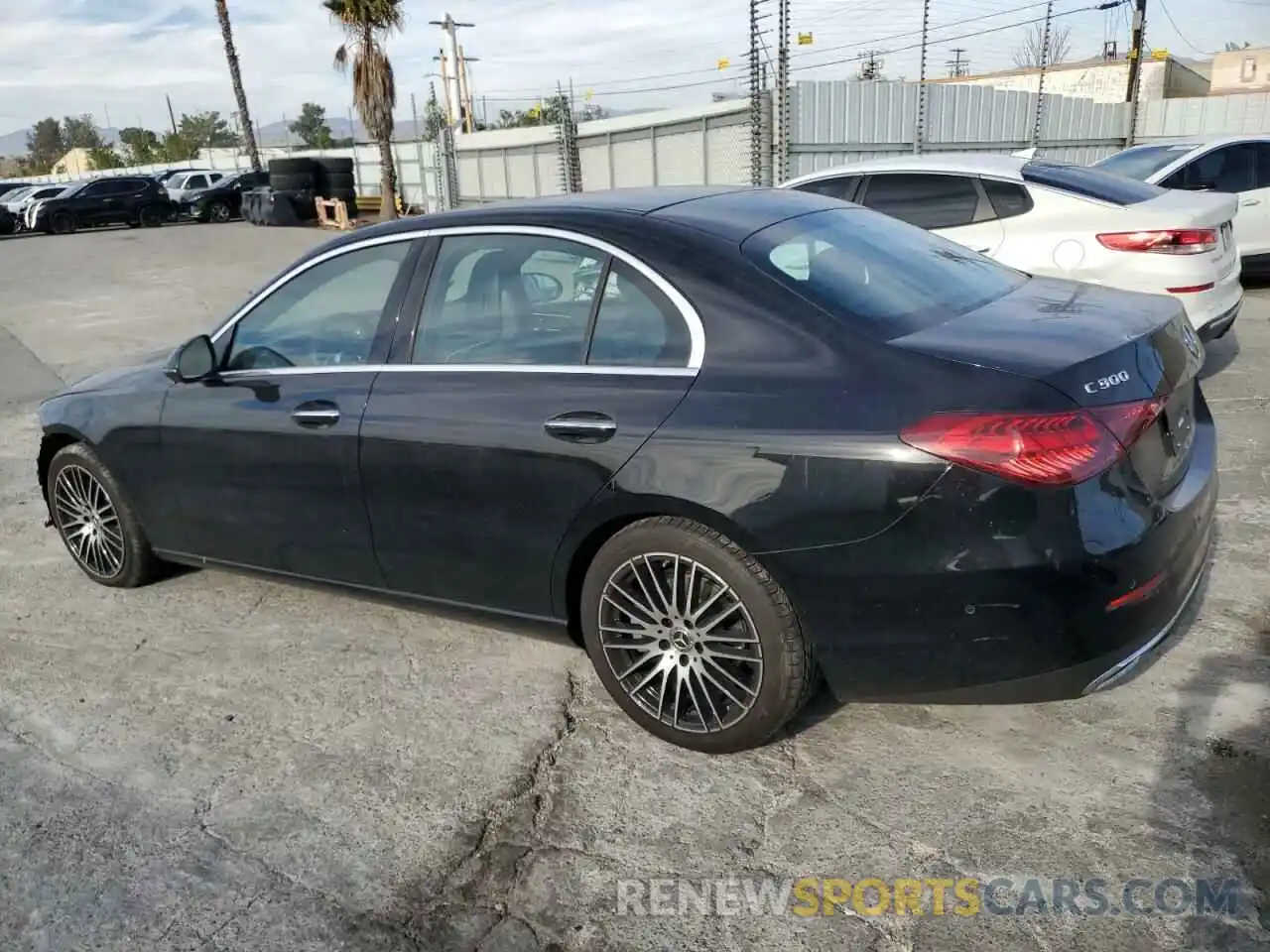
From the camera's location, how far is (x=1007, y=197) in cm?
692

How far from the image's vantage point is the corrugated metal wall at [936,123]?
1598cm

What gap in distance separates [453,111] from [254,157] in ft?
28.7

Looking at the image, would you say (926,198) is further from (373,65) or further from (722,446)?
(373,65)

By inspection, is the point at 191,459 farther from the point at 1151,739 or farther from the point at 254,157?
the point at 254,157

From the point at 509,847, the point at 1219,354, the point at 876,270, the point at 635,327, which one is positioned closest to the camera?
the point at 509,847

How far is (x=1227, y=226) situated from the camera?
6.75 m

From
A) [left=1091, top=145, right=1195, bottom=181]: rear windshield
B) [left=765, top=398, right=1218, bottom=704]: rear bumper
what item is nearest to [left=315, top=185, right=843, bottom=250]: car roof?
[left=765, top=398, right=1218, bottom=704]: rear bumper

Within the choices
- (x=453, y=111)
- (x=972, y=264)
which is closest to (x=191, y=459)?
(x=972, y=264)

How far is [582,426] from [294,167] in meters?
31.6

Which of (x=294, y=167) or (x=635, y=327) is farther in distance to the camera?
(x=294, y=167)

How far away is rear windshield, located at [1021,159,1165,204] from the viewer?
6.59 metres

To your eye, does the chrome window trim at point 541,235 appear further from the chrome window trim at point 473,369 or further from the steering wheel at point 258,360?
the steering wheel at point 258,360

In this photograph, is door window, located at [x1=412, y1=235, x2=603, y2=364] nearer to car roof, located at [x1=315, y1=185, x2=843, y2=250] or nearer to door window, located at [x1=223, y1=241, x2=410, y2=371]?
car roof, located at [x1=315, y1=185, x2=843, y2=250]

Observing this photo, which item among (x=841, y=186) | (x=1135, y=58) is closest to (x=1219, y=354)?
(x=841, y=186)
